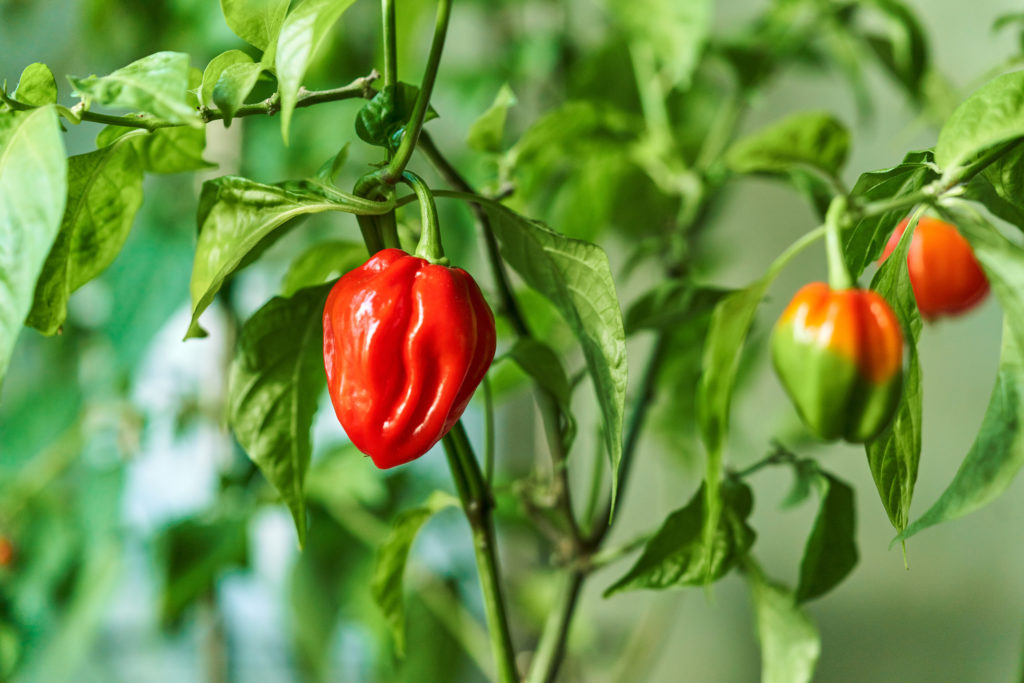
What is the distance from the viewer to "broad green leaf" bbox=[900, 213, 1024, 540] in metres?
0.24

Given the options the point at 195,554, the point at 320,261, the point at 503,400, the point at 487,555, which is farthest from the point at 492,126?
the point at 195,554

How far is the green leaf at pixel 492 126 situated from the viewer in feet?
1.35

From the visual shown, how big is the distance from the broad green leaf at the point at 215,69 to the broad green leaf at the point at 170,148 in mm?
56

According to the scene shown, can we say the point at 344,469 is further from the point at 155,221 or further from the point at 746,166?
the point at 746,166

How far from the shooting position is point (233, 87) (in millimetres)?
291

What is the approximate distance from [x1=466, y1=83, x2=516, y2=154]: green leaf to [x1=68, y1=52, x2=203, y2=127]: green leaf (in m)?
0.18

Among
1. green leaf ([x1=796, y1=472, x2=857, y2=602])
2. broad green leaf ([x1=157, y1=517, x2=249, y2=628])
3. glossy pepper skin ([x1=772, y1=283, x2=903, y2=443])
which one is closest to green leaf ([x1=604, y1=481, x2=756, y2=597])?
green leaf ([x1=796, y1=472, x2=857, y2=602])

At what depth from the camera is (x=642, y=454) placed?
1.17 meters

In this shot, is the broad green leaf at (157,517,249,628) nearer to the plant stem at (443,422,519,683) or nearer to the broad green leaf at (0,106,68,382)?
the plant stem at (443,422,519,683)

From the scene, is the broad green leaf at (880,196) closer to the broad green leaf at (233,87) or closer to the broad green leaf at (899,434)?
the broad green leaf at (899,434)

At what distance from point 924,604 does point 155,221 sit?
88 centimetres

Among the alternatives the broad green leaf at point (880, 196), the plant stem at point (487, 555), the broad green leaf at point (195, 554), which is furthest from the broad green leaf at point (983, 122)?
the broad green leaf at point (195, 554)

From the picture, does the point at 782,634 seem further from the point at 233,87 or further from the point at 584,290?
the point at 233,87

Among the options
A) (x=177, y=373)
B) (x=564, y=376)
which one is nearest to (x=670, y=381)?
(x=564, y=376)
